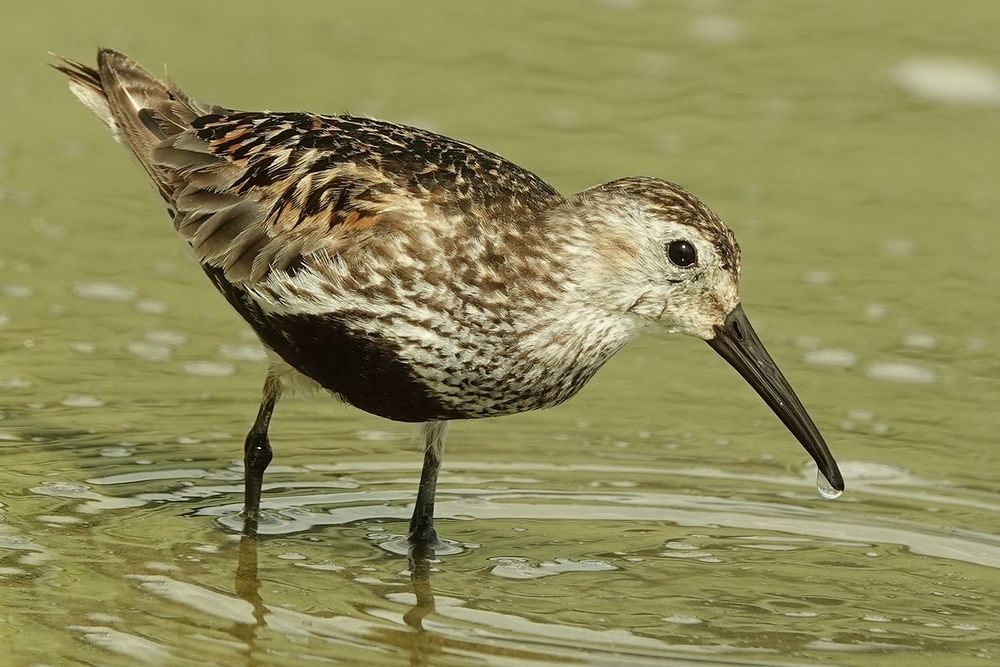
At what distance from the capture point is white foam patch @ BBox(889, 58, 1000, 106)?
48.9 ft

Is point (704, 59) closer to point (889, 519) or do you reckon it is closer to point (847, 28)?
point (847, 28)

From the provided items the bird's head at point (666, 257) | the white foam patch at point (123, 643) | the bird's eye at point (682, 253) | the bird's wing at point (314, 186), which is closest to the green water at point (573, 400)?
the white foam patch at point (123, 643)

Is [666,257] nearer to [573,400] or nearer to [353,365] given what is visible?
[353,365]

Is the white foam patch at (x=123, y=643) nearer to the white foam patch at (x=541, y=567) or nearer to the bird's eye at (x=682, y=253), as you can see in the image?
the white foam patch at (x=541, y=567)

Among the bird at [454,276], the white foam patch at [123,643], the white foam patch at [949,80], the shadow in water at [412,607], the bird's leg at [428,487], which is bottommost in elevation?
the white foam patch at [123,643]

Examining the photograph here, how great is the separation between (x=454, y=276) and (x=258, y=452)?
175 centimetres

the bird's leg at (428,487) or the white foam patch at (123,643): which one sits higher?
the bird's leg at (428,487)

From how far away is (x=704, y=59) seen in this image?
15.6 m

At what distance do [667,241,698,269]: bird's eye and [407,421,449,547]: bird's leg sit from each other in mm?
1561

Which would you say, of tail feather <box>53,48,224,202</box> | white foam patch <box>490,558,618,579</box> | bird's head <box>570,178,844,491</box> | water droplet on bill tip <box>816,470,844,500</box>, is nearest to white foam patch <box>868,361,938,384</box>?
water droplet on bill tip <box>816,470,844,500</box>

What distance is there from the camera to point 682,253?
27.2 feet

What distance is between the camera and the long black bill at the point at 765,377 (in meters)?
8.59

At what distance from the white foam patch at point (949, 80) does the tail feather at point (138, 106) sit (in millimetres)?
7035

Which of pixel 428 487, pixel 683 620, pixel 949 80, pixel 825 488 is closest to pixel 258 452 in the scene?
pixel 428 487
